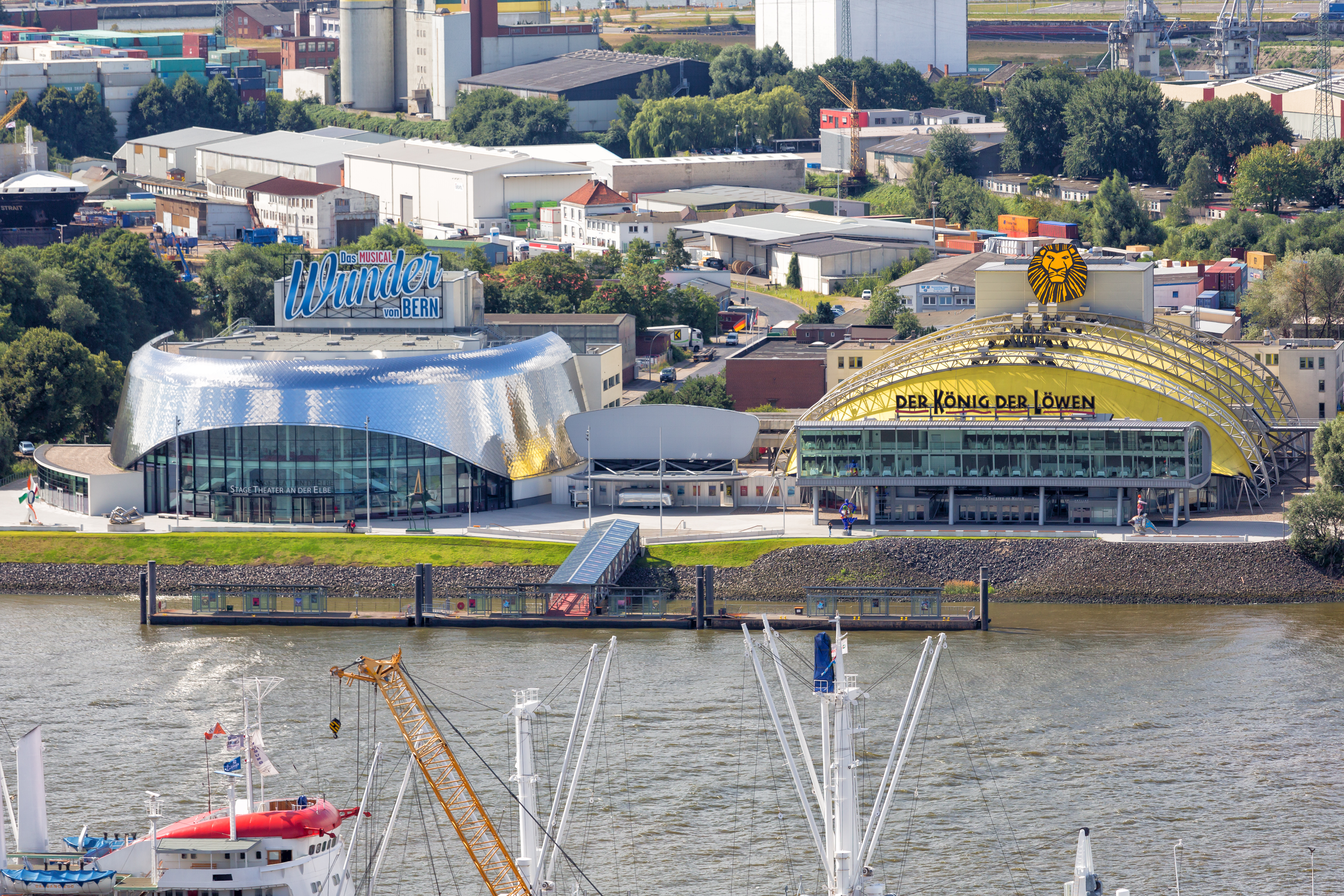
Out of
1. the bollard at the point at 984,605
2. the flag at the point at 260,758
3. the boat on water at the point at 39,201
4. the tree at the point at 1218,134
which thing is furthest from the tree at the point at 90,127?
the flag at the point at 260,758

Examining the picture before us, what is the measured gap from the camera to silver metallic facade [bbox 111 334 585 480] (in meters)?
73.4

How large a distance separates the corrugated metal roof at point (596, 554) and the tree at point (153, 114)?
135 metres

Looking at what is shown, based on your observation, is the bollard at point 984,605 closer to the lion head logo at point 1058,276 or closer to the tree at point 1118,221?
the lion head logo at point 1058,276

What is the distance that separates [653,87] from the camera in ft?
652

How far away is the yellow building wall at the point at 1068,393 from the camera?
73.3 metres

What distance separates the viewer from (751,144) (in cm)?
18700

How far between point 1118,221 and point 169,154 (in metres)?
73.0

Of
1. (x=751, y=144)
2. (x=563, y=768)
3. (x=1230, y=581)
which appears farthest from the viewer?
(x=751, y=144)

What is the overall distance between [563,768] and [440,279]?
42215 mm

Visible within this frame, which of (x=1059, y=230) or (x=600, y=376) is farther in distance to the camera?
(x=1059, y=230)

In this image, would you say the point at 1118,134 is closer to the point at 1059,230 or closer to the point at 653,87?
the point at 1059,230

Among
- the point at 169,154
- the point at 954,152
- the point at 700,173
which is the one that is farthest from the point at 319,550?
the point at 169,154

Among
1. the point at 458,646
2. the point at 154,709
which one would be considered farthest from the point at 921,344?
the point at 154,709

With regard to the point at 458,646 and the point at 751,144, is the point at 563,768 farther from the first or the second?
the point at 751,144
